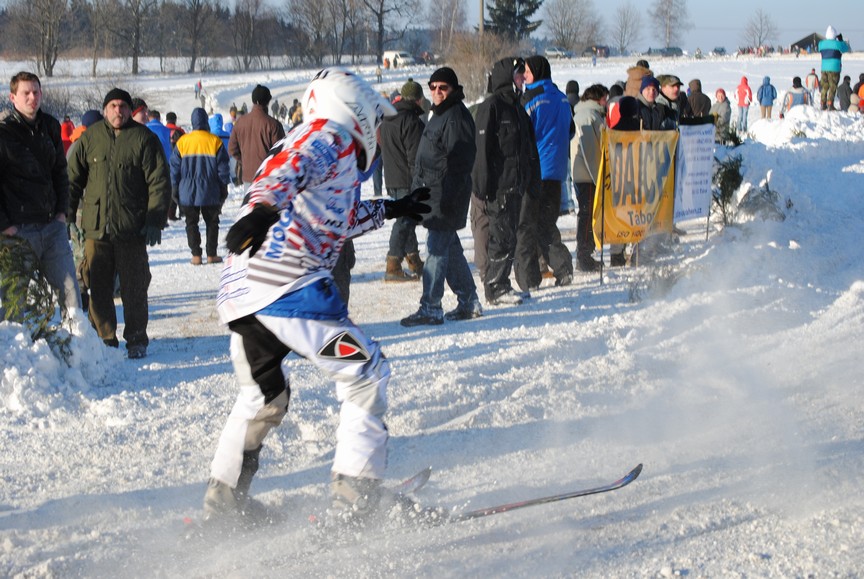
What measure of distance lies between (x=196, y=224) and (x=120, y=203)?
14.2 feet

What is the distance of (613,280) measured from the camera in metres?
9.60

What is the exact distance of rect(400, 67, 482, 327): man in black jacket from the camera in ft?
25.3

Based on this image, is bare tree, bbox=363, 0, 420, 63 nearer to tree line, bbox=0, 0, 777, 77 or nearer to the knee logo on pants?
tree line, bbox=0, 0, 777, 77

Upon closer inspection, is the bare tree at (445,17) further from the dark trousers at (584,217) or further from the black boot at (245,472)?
the black boot at (245,472)

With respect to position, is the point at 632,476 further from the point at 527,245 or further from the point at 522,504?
the point at 527,245

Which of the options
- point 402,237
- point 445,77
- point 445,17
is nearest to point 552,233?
point 402,237

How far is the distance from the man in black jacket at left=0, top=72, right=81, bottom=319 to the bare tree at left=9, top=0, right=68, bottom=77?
203 ft

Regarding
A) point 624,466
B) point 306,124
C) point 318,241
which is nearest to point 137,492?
point 318,241

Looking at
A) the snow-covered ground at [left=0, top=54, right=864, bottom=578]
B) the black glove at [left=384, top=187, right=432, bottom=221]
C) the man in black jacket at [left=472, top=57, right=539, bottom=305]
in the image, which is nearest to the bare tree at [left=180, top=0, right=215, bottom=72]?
the man in black jacket at [left=472, top=57, right=539, bottom=305]

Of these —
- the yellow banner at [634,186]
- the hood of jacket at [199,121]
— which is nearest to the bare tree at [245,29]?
the hood of jacket at [199,121]

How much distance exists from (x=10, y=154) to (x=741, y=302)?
584cm

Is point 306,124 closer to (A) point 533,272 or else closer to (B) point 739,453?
(B) point 739,453

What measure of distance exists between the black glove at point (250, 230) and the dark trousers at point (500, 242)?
16.3 feet

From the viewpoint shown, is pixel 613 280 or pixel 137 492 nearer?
pixel 137 492
